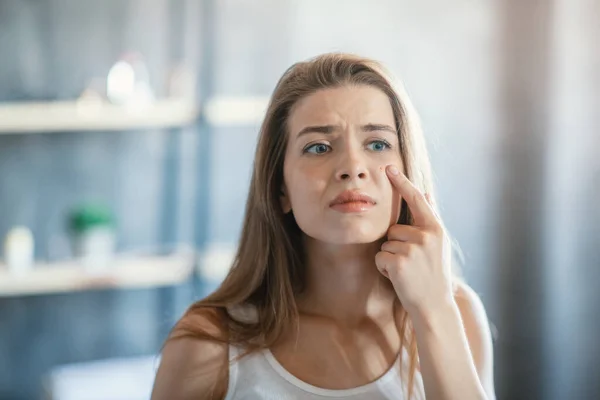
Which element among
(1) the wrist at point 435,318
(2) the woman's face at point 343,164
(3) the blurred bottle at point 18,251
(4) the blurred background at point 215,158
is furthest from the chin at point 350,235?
(3) the blurred bottle at point 18,251

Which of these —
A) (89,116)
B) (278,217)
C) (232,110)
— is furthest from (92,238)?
(278,217)

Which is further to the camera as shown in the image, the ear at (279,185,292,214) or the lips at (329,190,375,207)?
the ear at (279,185,292,214)

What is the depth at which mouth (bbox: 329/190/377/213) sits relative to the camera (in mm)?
959

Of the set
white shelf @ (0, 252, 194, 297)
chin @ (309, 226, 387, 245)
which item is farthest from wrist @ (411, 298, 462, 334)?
white shelf @ (0, 252, 194, 297)

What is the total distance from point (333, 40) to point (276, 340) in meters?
1.24

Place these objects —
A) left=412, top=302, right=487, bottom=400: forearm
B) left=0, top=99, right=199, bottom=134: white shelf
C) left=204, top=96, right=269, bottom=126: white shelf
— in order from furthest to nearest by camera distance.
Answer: left=204, top=96, right=269, bottom=126: white shelf, left=0, top=99, right=199, bottom=134: white shelf, left=412, top=302, right=487, bottom=400: forearm

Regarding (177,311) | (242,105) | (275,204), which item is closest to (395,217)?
(275,204)

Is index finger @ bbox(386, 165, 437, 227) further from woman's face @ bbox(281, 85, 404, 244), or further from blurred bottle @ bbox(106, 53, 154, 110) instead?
blurred bottle @ bbox(106, 53, 154, 110)

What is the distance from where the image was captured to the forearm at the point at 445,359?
94 centimetres

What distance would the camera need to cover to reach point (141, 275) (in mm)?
2020

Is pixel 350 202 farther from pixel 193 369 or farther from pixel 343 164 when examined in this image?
pixel 193 369

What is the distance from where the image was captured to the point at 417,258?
3.19 ft

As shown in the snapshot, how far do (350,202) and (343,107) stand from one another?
0.39 ft

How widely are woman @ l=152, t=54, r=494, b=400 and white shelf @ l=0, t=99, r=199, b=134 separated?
0.98 m
